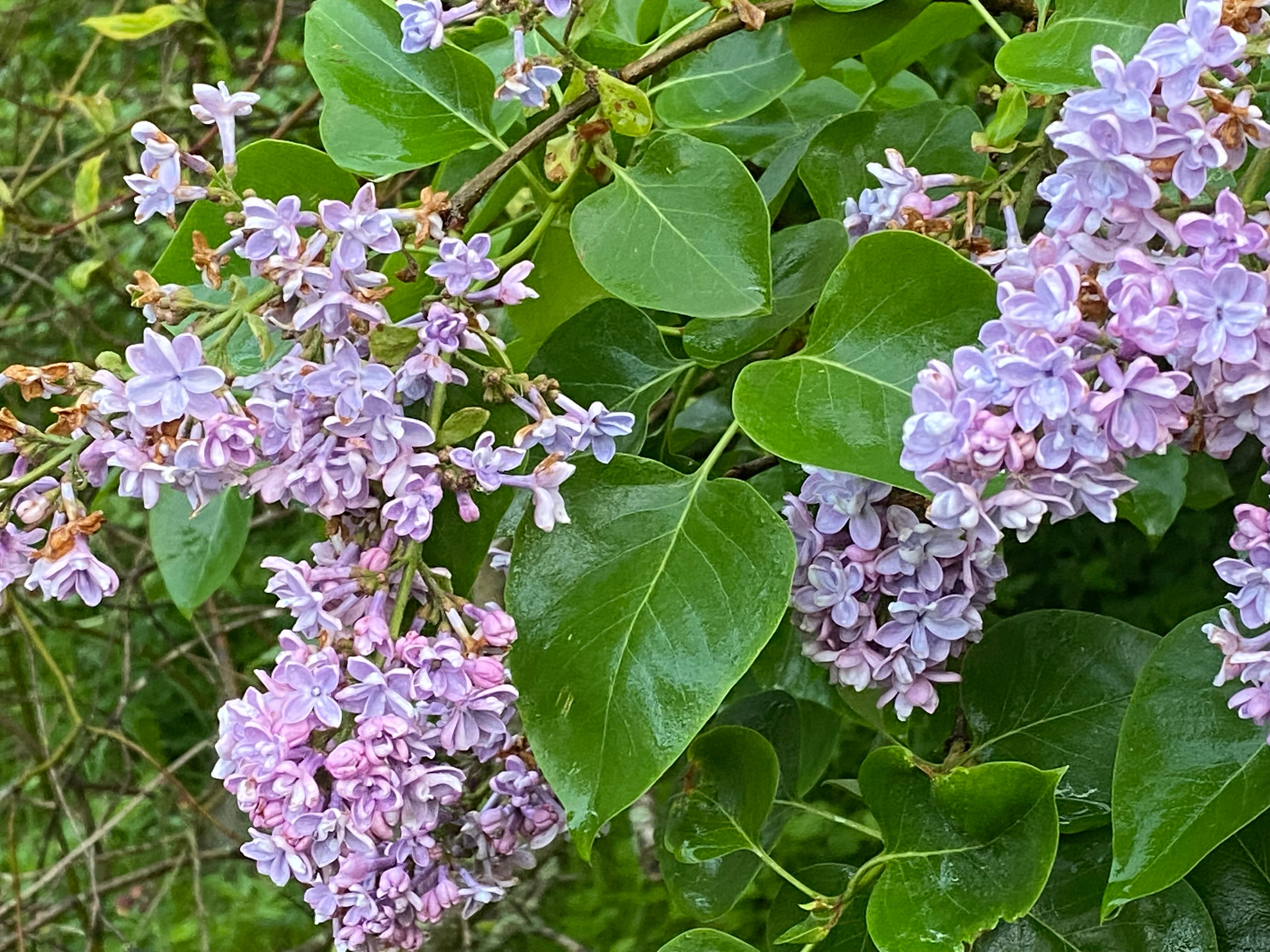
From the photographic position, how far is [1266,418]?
1.03ft

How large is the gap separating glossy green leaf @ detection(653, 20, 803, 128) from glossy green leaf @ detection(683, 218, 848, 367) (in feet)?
0.24

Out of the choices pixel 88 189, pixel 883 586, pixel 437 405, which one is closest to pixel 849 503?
pixel 883 586

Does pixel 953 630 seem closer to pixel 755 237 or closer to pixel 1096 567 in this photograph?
pixel 755 237

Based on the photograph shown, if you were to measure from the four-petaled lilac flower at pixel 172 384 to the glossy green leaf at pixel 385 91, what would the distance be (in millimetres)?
131

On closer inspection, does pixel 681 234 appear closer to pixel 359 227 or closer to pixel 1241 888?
pixel 359 227

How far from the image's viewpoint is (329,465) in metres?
0.36

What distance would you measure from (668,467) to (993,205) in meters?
0.19

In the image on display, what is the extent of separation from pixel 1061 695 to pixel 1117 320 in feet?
0.65

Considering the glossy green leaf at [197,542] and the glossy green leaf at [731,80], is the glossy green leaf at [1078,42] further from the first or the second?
the glossy green leaf at [197,542]

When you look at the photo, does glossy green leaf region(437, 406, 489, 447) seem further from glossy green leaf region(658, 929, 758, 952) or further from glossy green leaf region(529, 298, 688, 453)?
glossy green leaf region(658, 929, 758, 952)

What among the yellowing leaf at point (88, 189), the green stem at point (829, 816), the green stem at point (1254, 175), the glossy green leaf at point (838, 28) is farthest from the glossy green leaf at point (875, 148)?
the yellowing leaf at point (88, 189)

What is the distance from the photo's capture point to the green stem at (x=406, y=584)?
0.38 meters

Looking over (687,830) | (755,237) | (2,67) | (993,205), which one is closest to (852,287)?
(755,237)

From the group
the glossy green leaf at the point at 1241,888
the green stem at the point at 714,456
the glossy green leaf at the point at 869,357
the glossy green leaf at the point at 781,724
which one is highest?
the glossy green leaf at the point at 869,357
